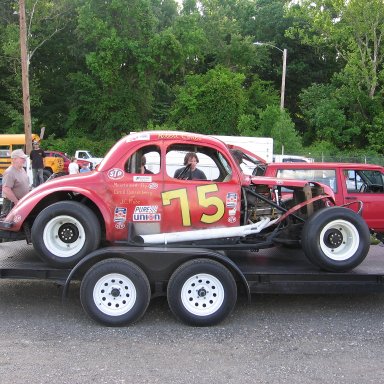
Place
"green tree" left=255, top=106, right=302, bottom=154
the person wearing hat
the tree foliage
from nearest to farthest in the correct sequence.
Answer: the person wearing hat → "green tree" left=255, top=106, right=302, bottom=154 → the tree foliage

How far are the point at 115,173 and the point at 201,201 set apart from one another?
107 centimetres

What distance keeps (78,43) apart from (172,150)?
37.9m

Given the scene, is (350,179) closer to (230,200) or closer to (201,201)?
(230,200)

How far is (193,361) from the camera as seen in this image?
177 inches

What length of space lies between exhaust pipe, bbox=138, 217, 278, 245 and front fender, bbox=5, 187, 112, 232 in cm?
53

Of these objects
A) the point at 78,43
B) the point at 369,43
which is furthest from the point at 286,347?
the point at 78,43

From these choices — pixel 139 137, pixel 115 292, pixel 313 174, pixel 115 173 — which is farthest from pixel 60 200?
pixel 313 174

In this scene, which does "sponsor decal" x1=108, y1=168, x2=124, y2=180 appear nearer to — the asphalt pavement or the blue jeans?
the asphalt pavement

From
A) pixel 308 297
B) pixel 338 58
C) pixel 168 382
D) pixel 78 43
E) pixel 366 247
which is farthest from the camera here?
pixel 338 58

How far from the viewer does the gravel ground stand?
422 cm

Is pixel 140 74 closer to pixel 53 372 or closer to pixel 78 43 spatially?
pixel 78 43

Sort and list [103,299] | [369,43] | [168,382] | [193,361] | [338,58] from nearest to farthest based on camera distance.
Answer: [168,382] < [193,361] < [103,299] < [369,43] < [338,58]

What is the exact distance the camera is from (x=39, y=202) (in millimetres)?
5883

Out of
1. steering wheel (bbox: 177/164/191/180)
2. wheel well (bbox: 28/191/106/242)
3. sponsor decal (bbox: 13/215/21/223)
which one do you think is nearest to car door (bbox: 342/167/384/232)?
steering wheel (bbox: 177/164/191/180)
